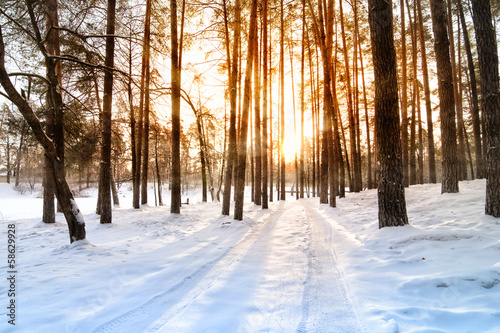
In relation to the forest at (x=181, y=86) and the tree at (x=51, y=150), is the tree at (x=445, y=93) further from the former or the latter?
the tree at (x=51, y=150)

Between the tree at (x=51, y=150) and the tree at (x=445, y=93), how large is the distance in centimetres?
1104

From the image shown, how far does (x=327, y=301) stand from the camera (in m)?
2.43

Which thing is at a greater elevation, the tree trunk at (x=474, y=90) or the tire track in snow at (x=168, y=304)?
the tree trunk at (x=474, y=90)

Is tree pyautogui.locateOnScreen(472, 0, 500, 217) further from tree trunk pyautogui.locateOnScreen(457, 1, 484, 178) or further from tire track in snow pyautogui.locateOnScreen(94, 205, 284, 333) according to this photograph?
tree trunk pyautogui.locateOnScreen(457, 1, 484, 178)

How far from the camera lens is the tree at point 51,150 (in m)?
3.77

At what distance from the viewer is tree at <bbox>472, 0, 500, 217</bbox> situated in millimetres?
4273

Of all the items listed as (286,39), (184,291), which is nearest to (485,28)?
(184,291)

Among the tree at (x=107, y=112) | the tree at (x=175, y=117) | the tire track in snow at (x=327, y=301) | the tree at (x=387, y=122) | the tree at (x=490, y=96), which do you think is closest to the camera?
the tire track in snow at (x=327, y=301)

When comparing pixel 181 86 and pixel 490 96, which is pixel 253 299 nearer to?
pixel 490 96

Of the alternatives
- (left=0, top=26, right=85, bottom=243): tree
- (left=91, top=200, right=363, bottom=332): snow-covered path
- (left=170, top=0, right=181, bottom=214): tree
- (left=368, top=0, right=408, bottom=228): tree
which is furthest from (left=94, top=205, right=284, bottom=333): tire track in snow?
(left=170, top=0, right=181, bottom=214): tree

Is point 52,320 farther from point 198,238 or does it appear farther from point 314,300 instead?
point 198,238

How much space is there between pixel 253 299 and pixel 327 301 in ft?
2.77

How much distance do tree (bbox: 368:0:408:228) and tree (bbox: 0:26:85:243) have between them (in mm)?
6622

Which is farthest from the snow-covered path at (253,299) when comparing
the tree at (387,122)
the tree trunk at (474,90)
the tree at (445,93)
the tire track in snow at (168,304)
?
the tree trunk at (474,90)
